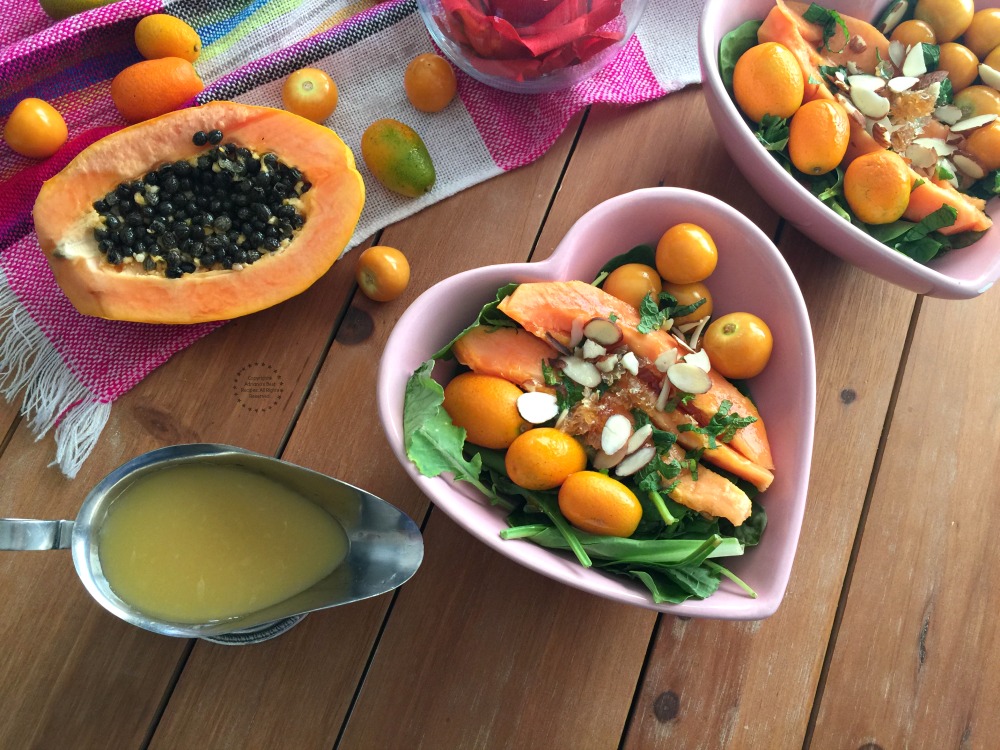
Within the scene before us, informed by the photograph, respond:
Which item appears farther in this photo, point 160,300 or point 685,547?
point 160,300

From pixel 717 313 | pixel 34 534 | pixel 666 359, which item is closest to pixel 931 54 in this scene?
pixel 717 313

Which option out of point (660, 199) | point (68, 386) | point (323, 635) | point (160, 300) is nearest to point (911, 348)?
point (660, 199)

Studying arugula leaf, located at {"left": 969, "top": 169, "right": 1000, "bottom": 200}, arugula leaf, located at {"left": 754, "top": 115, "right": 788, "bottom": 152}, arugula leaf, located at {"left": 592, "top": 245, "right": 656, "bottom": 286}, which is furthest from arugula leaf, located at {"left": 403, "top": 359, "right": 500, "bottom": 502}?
arugula leaf, located at {"left": 969, "top": 169, "right": 1000, "bottom": 200}

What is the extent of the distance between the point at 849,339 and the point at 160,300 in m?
0.78

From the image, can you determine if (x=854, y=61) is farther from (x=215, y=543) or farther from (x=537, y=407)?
(x=215, y=543)

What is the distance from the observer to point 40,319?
2.90 feet

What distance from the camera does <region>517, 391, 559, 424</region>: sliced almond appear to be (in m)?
0.72

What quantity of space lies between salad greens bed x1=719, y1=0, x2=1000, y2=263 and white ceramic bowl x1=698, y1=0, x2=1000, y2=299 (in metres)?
0.01

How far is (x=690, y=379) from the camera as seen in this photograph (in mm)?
729

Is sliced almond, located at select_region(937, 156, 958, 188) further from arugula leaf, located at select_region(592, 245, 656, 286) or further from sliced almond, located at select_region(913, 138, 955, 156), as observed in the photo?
arugula leaf, located at select_region(592, 245, 656, 286)

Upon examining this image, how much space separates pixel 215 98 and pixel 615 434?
2.02 ft

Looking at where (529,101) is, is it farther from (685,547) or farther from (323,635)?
(323,635)

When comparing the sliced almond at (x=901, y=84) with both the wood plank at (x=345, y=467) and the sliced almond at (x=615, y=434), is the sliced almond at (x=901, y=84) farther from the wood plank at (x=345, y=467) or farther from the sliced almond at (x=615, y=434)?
the sliced almond at (x=615, y=434)

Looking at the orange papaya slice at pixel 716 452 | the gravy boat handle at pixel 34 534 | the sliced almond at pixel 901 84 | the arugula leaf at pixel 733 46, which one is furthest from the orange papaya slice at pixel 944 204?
the gravy boat handle at pixel 34 534
